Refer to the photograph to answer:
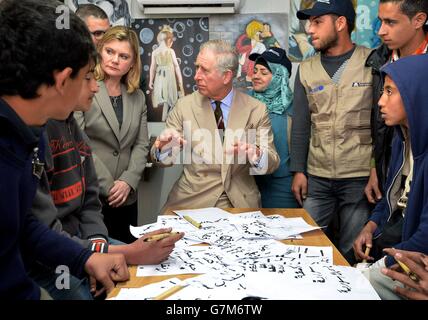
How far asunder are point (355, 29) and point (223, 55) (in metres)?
1.03

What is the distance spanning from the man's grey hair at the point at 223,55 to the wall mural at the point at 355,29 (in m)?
0.67

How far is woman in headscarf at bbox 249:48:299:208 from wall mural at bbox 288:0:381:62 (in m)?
0.31

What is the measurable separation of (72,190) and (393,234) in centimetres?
131

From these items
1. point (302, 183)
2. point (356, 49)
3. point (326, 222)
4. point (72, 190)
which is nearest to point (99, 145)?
point (72, 190)

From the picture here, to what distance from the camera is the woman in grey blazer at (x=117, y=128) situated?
2.45 m

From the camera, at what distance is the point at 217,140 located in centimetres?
250

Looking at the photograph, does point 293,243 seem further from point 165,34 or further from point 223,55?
point 165,34

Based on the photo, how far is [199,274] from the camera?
1350 mm

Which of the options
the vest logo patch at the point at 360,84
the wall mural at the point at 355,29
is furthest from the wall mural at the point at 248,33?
the vest logo patch at the point at 360,84

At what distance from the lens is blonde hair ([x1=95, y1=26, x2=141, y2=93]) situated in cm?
251

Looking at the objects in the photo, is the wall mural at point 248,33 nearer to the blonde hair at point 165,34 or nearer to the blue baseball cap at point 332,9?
the blonde hair at point 165,34

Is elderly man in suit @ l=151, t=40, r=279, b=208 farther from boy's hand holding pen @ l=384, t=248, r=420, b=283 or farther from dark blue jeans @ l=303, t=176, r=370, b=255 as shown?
boy's hand holding pen @ l=384, t=248, r=420, b=283

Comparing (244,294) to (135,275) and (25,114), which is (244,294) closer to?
(135,275)

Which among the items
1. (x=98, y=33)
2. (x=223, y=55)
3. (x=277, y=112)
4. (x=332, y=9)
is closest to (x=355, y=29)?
(x=332, y=9)
